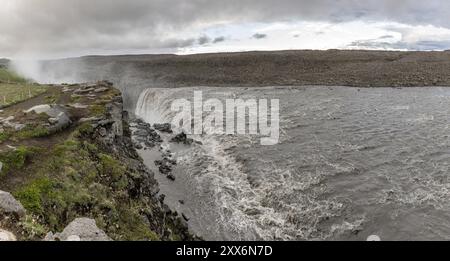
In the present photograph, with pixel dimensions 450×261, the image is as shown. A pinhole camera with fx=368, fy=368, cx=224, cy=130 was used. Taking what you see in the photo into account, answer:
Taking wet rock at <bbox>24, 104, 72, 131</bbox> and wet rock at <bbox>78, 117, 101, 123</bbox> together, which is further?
wet rock at <bbox>78, 117, 101, 123</bbox>

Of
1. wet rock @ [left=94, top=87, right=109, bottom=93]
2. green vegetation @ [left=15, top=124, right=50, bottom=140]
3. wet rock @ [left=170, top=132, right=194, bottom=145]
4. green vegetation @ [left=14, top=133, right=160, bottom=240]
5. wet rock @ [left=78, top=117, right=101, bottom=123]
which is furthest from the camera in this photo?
wet rock @ [left=94, top=87, right=109, bottom=93]

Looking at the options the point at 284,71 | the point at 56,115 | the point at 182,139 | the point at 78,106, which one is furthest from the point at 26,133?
the point at 284,71

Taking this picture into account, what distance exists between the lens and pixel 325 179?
2425cm

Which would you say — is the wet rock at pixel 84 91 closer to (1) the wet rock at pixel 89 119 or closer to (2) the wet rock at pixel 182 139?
(2) the wet rock at pixel 182 139

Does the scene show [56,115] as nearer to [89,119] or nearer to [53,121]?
[53,121]

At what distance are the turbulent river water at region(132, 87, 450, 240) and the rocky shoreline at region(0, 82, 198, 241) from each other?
10.3 ft

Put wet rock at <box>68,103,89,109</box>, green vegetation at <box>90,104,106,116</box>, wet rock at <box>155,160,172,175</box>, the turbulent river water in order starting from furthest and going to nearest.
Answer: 1. wet rock at <box>68,103,89,109</box>
2. green vegetation at <box>90,104,106,116</box>
3. wet rock at <box>155,160,172,175</box>
4. the turbulent river water

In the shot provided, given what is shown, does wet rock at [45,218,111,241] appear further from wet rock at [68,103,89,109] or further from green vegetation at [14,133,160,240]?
wet rock at [68,103,89,109]

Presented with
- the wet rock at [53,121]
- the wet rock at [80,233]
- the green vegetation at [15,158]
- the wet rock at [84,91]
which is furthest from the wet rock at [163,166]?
the wet rock at [80,233]

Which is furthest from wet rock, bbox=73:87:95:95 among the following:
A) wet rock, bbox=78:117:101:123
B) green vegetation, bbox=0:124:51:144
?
green vegetation, bbox=0:124:51:144

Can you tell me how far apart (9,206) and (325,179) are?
720 inches

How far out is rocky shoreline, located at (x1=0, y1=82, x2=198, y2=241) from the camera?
38.9 ft

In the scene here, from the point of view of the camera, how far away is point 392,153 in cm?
2778

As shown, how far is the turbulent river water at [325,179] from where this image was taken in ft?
63.7
